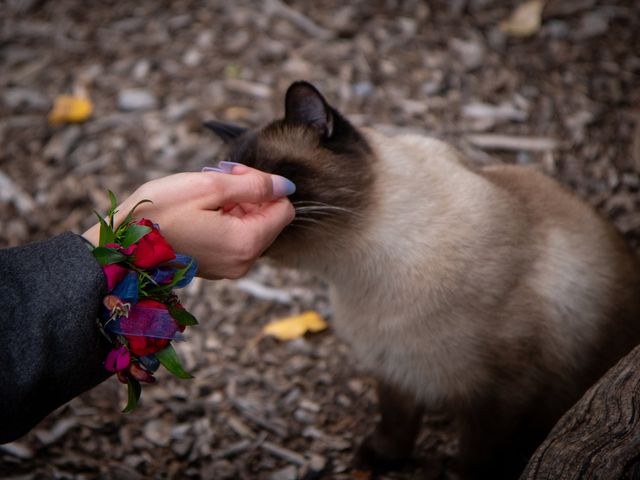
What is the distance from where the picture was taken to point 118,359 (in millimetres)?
1912

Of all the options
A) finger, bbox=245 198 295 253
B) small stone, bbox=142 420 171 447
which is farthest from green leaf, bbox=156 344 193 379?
small stone, bbox=142 420 171 447

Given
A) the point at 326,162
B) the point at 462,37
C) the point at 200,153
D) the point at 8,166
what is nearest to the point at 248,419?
the point at 326,162

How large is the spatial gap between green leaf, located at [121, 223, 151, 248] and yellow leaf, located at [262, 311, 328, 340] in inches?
63.6

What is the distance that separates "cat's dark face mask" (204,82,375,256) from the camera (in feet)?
7.88

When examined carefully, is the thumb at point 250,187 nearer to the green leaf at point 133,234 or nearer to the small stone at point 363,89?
the green leaf at point 133,234

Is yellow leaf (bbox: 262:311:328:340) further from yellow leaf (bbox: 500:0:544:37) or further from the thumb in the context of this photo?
yellow leaf (bbox: 500:0:544:37)

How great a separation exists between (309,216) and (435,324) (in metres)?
0.54

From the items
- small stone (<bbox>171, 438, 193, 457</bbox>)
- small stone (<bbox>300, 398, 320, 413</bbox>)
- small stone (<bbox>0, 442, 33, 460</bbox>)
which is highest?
small stone (<bbox>300, 398, 320, 413</bbox>)

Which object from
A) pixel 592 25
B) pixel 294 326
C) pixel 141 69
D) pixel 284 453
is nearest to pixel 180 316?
pixel 284 453

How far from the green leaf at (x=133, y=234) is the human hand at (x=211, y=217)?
3.5 inches

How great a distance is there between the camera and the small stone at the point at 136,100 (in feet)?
14.0

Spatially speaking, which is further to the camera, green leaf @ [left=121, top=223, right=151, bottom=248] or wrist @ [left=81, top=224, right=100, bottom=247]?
wrist @ [left=81, top=224, right=100, bottom=247]

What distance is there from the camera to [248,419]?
315 cm

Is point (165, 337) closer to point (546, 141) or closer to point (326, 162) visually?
point (326, 162)
